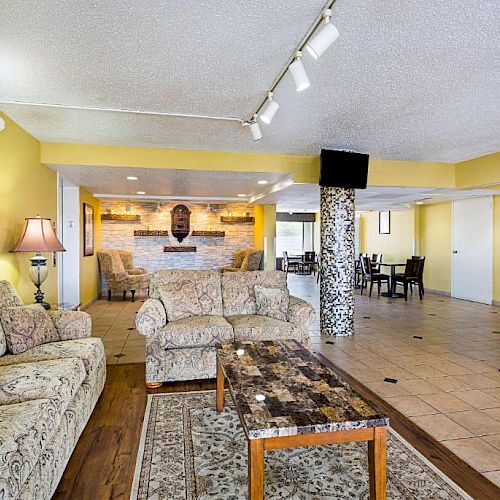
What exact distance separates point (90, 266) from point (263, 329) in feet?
17.2

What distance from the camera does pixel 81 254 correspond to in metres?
A: 6.82

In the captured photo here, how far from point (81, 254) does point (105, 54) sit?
4991 millimetres

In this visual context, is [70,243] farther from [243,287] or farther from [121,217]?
[243,287]

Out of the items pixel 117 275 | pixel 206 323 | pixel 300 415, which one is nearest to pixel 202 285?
pixel 206 323

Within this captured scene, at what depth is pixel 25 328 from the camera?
109 inches

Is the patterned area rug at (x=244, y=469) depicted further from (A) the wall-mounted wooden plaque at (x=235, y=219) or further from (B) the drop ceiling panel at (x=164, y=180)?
(A) the wall-mounted wooden plaque at (x=235, y=219)

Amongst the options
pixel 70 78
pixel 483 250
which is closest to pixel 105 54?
pixel 70 78

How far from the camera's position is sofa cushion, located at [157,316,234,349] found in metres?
3.35

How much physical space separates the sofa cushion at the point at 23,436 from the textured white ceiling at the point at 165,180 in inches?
142

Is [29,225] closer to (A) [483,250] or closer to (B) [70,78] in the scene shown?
(B) [70,78]

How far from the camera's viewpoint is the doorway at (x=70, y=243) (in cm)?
649

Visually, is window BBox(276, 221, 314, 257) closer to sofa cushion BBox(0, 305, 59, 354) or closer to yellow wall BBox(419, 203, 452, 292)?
yellow wall BBox(419, 203, 452, 292)

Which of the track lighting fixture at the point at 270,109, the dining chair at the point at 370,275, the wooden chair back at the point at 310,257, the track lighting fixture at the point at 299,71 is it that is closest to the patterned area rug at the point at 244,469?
the track lighting fixture at the point at 299,71

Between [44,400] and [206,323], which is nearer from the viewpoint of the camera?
[44,400]
